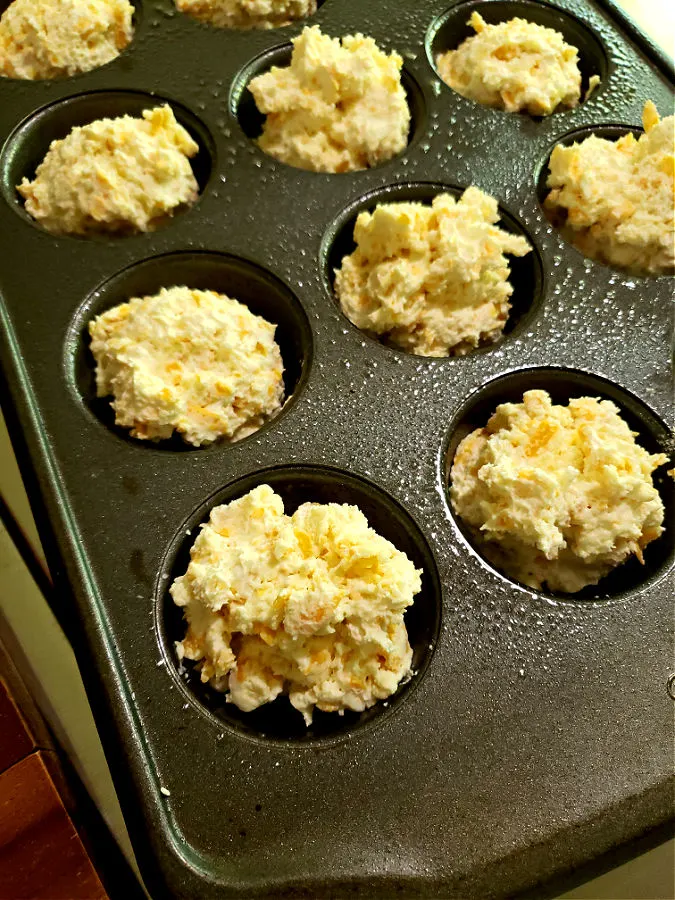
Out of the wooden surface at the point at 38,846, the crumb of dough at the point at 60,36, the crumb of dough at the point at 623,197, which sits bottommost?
the wooden surface at the point at 38,846

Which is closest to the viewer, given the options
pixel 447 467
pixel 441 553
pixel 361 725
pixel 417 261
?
pixel 361 725

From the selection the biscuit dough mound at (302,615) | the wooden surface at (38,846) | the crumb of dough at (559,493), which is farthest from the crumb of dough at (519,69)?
the wooden surface at (38,846)

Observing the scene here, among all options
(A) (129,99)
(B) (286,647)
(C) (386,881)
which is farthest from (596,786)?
(A) (129,99)

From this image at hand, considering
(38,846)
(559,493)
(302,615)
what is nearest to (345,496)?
(302,615)

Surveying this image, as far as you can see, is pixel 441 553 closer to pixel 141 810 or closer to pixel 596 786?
pixel 596 786

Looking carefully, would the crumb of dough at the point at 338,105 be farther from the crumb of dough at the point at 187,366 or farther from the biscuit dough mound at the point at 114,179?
the crumb of dough at the point at 187,366

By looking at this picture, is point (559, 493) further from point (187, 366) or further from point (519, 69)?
point (519, 69)

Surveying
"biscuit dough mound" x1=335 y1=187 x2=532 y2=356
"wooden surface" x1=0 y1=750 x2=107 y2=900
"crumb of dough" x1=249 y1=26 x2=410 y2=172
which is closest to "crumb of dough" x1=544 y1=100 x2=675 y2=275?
"biscuit dough mound" x1=335 y1=187 x2=532 y2=356
